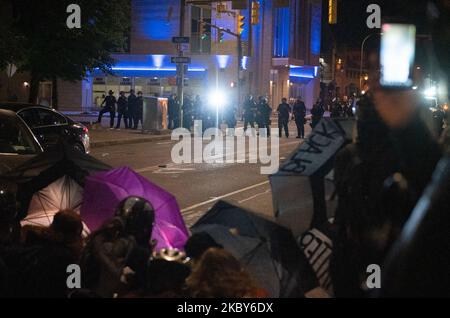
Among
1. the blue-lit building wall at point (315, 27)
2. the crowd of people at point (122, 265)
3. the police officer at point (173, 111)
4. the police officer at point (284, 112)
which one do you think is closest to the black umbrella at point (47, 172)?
the crowd of people at point (122, 265)

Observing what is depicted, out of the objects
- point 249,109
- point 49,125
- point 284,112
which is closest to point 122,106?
point 249,109

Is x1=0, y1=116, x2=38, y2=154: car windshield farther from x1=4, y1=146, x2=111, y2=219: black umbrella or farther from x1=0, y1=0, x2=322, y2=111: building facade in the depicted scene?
x1=0, y1=0, x2=322, y2=111: building facade

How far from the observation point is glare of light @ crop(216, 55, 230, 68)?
164 ft

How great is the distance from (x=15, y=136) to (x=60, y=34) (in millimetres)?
14864

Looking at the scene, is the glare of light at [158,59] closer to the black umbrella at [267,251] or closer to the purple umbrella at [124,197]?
the purple umbrella at [124,197]

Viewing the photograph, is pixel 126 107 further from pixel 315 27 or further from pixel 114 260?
pixel 315 27

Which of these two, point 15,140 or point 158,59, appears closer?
point 15,140

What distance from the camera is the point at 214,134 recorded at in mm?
30312

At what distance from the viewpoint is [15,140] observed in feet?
31.5

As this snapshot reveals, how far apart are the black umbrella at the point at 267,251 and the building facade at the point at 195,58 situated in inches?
1680

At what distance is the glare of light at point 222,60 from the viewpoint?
164 feet

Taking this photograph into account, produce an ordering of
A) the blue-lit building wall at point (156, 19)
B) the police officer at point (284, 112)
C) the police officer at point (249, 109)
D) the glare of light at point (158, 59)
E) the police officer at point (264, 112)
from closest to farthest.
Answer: the police officer at point (284, 112)
the police officer at point (264, 112)
the police officer at point (249, 109)
the glare of light at point (158, 59)
the blue-lit building wall at point (156, 19)

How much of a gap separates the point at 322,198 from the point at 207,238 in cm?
80
